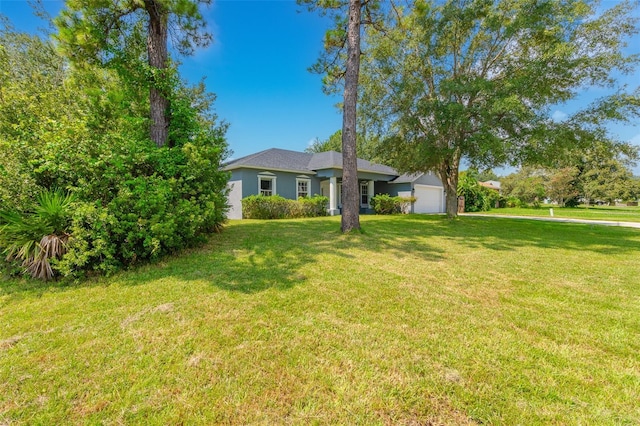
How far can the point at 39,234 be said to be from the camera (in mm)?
3938

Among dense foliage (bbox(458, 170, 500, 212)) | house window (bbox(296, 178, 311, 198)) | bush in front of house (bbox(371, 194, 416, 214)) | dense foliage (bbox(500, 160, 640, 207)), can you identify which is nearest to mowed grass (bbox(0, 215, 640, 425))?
house window (bbox(296, 178, 311, 198))

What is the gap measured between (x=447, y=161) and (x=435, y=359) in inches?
496

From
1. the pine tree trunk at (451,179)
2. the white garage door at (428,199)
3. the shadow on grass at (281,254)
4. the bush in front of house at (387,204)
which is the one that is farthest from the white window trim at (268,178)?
the white garage door at (428,199)

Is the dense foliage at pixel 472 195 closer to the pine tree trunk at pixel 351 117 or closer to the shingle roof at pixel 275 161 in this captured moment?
the shingle roof at pixel 275 161

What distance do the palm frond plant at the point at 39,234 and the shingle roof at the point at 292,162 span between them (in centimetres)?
1067

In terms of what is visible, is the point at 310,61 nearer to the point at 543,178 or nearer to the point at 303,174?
the point at 303,174

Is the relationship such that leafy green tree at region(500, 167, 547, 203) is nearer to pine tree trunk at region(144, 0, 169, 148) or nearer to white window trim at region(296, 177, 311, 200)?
white window trim at region(296, 177, 311, 200)

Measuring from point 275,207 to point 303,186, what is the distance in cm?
375

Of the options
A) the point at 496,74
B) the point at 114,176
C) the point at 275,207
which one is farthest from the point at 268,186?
the point at 496,74

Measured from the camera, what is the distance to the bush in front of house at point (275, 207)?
1373cm

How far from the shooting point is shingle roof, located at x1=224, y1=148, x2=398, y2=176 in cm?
1532

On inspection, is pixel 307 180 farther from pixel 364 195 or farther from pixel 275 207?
pixel 364 195

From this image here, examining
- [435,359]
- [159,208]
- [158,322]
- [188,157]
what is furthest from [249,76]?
[435,359]

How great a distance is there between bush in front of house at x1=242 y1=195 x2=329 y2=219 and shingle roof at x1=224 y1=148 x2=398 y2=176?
225cm
